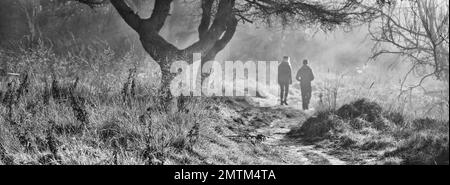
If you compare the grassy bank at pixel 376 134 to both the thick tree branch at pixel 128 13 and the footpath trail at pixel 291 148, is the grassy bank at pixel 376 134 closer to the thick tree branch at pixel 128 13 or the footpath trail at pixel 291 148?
the footpath trail at pixel 291 148

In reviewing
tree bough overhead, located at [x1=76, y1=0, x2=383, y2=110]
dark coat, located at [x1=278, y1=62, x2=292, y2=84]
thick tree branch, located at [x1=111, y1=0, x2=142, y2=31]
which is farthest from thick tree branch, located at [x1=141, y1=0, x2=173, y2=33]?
dark coat, located at [x1=278, y1=62, x2=292, y2=84]

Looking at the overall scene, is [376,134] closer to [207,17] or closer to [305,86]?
[207,17]

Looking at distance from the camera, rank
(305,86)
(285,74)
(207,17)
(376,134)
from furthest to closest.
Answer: (285,74)
(305,86)
(207,17)
(376,134)

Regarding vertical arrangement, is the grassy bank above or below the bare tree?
below

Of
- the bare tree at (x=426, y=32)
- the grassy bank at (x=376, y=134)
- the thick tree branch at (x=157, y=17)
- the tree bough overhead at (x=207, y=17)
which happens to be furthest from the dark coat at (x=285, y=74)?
the grassy bank at (x=376, y=134)

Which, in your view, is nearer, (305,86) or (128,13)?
(128,13)

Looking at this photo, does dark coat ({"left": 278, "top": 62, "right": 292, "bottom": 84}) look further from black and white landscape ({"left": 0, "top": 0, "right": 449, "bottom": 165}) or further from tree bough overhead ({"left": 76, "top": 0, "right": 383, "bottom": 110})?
tree bough overhead ({"left": 76, "top": 0, "right": 383, "bottom": 110})

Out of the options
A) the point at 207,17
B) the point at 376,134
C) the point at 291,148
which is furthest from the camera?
the point at 207,17

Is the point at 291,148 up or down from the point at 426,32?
down

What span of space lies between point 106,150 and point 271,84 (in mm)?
17362

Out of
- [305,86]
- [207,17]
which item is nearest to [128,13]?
[207,17]
